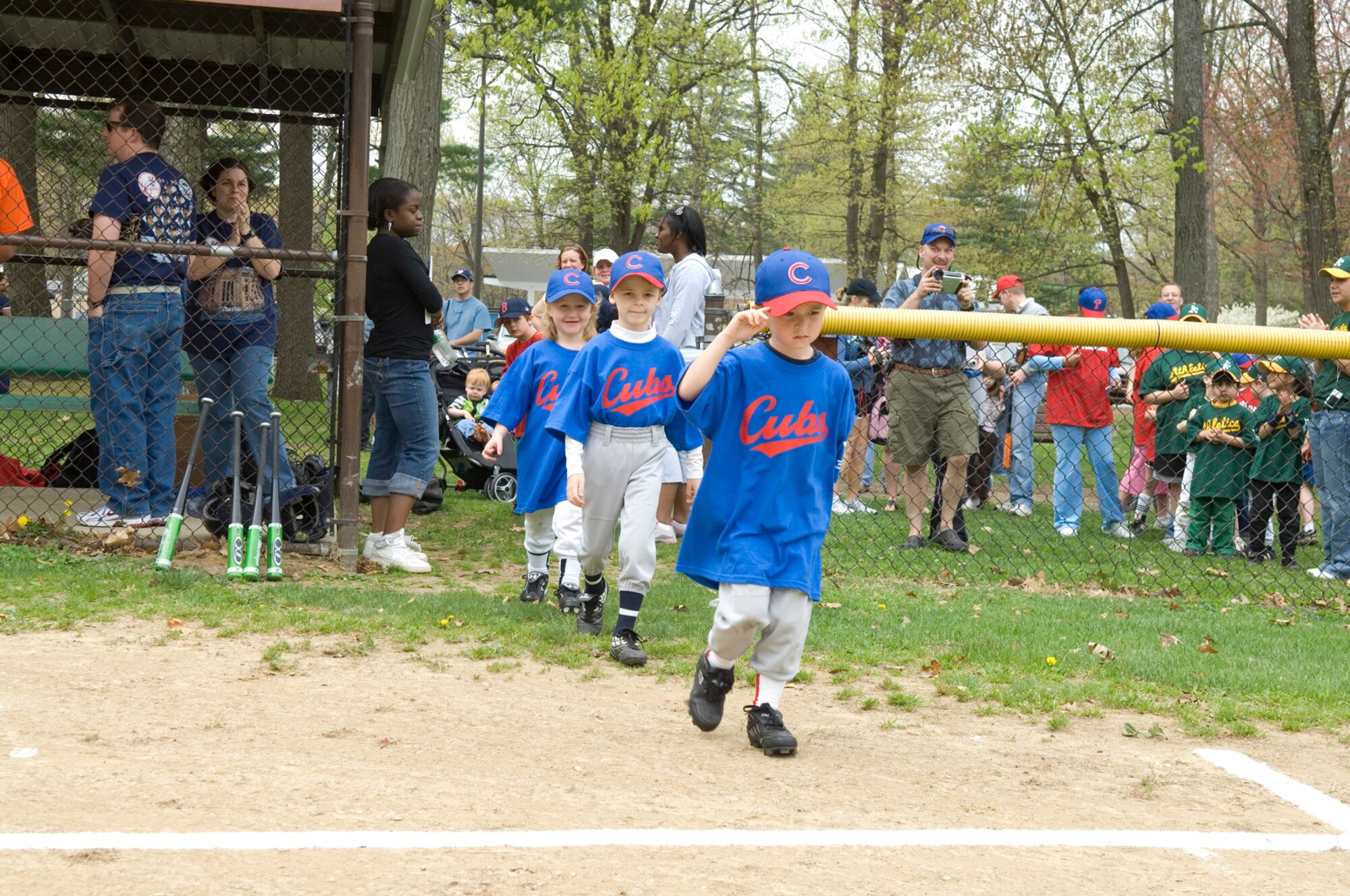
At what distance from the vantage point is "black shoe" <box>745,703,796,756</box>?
167 inches

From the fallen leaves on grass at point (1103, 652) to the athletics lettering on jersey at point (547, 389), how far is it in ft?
9.44

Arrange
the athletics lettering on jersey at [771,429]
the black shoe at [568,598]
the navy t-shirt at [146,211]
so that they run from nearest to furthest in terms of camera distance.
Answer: the athletics lettering on jersey at [771,429]
the black shoe at [568,598]
the navy t-shirt at [146,211]

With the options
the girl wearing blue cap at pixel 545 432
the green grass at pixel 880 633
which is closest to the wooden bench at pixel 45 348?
the green grass at pixel 880 633

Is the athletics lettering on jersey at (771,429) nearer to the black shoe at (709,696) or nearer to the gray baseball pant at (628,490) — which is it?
the black shoe at (709,696)

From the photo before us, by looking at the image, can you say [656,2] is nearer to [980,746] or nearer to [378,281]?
[378,281]

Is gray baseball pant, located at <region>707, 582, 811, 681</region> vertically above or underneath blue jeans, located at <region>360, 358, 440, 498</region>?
underneath

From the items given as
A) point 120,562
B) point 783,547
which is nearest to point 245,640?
point 120,562

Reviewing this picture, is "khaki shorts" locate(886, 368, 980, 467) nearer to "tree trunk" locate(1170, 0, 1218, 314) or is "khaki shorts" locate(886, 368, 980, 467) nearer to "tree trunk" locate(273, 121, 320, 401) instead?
"tree trunk" locate(273, 121, 320, 401)

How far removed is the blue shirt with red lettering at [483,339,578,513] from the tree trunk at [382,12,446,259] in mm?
6847

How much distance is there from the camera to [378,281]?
7309 millimetres

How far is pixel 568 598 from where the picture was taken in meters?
6.31

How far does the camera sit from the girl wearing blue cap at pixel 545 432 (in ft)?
20.7

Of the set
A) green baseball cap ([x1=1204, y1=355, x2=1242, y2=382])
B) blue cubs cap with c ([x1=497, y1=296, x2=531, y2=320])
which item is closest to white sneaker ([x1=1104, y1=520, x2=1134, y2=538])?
green baseball cap ([x1=1204, y1=355, x2=1242, y2=382])

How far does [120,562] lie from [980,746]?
464 centimetres
